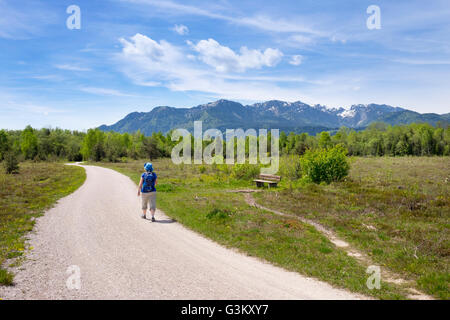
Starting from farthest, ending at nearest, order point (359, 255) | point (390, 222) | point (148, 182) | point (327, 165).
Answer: point (327, 165) < point (390, 222) < point (148, 182) < point (359, 255)

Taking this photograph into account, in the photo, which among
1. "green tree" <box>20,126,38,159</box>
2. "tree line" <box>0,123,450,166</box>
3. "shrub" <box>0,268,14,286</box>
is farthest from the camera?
"tree line" <box>0,123,450,166</box>

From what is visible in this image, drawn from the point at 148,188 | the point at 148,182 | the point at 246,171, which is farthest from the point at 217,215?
the point at 246,171

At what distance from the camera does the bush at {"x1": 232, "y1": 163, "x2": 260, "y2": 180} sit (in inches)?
1155

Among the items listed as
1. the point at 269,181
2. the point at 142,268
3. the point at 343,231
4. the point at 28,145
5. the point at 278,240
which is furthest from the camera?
Answer: the point at 28,145

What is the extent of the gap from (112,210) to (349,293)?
11616 mm

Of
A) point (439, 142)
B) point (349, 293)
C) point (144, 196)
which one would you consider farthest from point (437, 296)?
point (439, 142)

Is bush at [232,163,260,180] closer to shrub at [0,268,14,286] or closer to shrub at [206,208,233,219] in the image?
shrub at [206,208,233,219]

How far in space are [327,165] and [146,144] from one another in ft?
240

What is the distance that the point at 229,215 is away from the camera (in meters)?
12.9

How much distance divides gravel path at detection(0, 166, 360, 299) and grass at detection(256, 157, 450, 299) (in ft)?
9.65

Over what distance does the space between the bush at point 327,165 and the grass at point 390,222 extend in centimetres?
234

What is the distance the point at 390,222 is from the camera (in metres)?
12.6

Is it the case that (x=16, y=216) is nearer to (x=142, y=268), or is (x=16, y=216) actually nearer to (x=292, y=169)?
(x=142, y=268)

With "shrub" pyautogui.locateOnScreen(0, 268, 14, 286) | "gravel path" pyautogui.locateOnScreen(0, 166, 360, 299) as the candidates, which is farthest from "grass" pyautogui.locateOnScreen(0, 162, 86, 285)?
"gravel path" pyautogui.locateOnScreen(0, 166, 360, 299)
